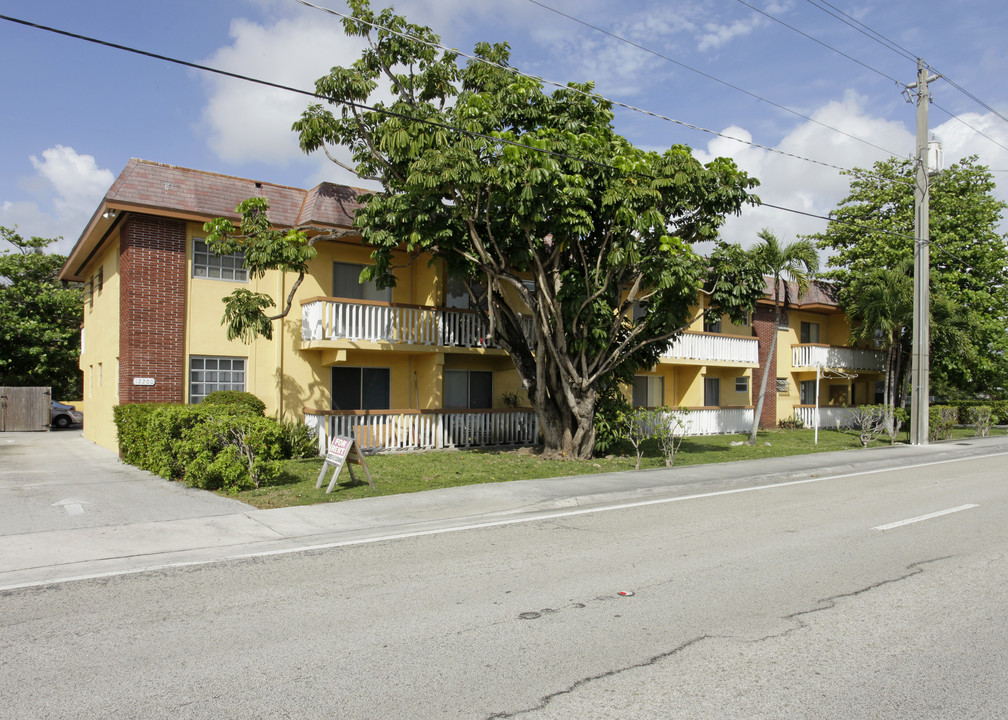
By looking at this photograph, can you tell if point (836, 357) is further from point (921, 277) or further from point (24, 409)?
point (24, 409)

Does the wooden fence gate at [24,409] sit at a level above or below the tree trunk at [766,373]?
below

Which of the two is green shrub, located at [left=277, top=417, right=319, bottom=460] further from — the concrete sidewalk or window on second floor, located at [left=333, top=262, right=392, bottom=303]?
window on second floor, located at [left=333, top=262, right=392, bottom=303]

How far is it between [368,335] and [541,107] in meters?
6.68

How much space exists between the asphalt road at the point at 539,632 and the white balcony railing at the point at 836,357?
22439 mm

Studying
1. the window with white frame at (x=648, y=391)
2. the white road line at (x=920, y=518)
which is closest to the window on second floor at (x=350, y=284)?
the window with white frame at (x=648, y=391)

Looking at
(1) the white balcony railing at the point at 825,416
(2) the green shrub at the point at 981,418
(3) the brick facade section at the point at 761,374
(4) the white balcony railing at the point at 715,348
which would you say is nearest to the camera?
(4) the white balcony railing at the point at 715,348

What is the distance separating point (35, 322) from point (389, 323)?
22.8m

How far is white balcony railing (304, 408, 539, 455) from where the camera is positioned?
671 inches

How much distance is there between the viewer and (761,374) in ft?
95.9

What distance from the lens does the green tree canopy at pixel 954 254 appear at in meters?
29.4

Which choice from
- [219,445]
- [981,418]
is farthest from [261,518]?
[981,418]

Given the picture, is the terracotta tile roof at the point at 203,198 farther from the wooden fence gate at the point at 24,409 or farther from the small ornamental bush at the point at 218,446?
the wooden fence gate at the point at 24,409

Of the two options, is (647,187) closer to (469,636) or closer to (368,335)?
(368,335)

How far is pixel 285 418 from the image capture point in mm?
17594
